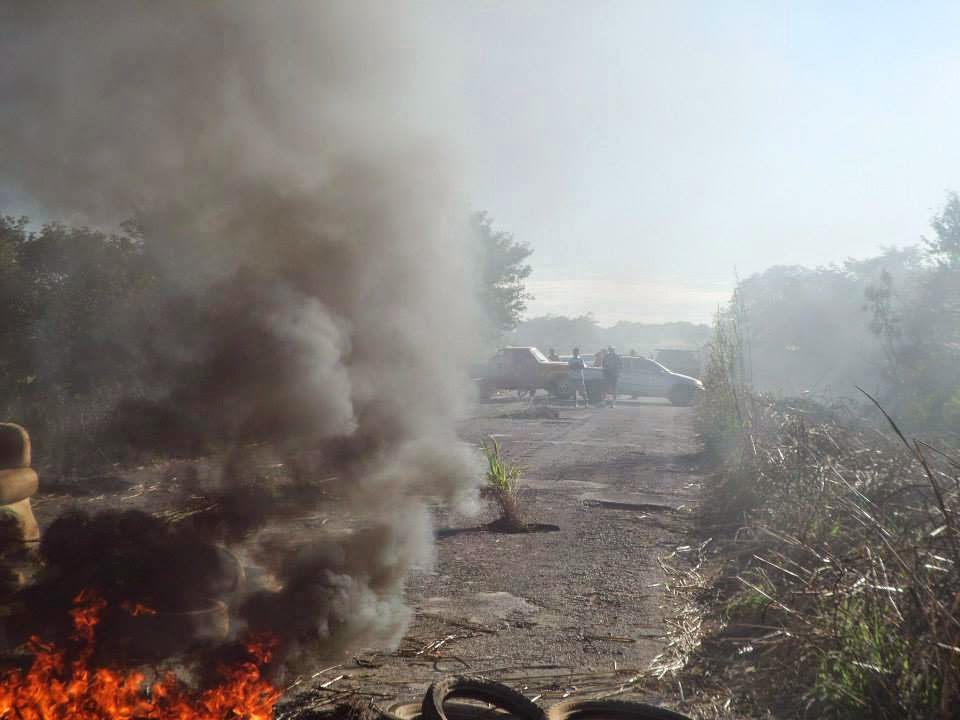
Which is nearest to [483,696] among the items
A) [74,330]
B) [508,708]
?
[508,708]

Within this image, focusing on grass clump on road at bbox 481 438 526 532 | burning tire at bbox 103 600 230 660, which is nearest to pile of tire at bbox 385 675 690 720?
burning tire at bbox 103 600 230 660

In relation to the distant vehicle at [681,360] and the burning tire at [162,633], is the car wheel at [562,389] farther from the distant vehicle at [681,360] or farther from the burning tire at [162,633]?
the burning tire at [162,633]

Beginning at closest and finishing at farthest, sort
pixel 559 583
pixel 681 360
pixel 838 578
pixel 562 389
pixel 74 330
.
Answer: pixel 838 578
pixel 559 583
pixel 74 330
pixel 562 389
pixel 681 360

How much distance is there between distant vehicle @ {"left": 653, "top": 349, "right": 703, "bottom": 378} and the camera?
34281mm

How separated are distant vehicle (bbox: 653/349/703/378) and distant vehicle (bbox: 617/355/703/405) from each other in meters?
4.19

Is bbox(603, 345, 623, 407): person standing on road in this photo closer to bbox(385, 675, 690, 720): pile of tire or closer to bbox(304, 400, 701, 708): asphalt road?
bbox(304, 400, 701, 708): asphalt road

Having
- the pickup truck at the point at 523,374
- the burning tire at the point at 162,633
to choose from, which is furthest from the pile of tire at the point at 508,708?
the pickup truck at the point at 523,374

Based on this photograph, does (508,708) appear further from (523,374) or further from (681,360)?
(681,360)

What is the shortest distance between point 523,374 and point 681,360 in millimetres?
9019

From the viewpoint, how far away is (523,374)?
95.7ft

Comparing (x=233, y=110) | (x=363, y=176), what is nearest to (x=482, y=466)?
(x=363, y=176)

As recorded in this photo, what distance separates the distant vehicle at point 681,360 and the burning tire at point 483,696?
3128 cm

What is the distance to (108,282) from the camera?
10.7 metres

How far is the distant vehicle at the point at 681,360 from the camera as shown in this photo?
112 feet
